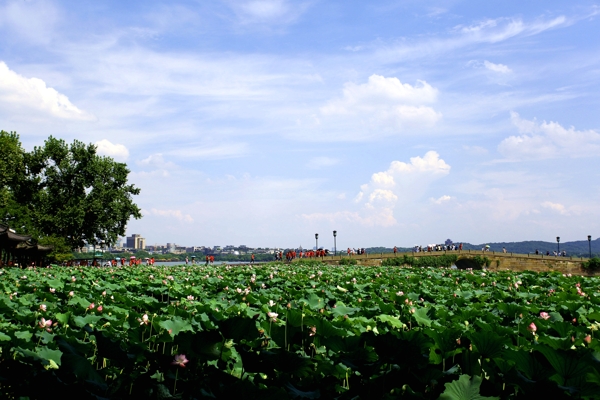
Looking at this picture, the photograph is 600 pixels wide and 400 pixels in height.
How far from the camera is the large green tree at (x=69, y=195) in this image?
46062mm

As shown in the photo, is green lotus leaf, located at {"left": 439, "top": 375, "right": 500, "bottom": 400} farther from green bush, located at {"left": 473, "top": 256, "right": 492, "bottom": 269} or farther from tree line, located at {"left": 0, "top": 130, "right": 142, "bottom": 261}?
green bush, located at {"left": 473, "top": 256, "right": 492, "bottom": 269}

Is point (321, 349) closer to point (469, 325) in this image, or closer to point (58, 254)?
point (469, 325)

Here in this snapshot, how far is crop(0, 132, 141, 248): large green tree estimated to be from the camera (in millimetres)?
46062

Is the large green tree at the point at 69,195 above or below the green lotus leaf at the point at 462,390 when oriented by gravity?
above

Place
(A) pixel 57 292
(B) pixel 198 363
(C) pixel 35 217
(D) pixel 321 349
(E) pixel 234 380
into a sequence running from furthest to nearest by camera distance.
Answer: (C) pixel 35 217, (A) pixel 57 292, (D) pixel 321 349, (B) pixel 198 363, (E) pixel 234 380

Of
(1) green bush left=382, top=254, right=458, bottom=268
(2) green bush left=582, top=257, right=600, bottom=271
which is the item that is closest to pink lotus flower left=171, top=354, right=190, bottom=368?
(1) green bush left=382, top=254, right=458, bottom=268

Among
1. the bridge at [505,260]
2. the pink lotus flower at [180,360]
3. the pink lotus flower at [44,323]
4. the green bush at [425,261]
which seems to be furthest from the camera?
the green bush at [425,261]

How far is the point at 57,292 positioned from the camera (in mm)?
8375

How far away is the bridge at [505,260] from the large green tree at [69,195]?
2128 centimetres

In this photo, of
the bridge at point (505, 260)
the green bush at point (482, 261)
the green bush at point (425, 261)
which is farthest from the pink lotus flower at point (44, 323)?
the green bush at point (482, 261)

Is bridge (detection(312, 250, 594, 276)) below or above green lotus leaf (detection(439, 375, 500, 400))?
below

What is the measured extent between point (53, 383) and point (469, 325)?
4047mm

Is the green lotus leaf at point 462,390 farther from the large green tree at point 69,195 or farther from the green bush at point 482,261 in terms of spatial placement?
the green bush at point 482,261

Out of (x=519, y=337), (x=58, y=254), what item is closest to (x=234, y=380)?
(x=519, y=337)
